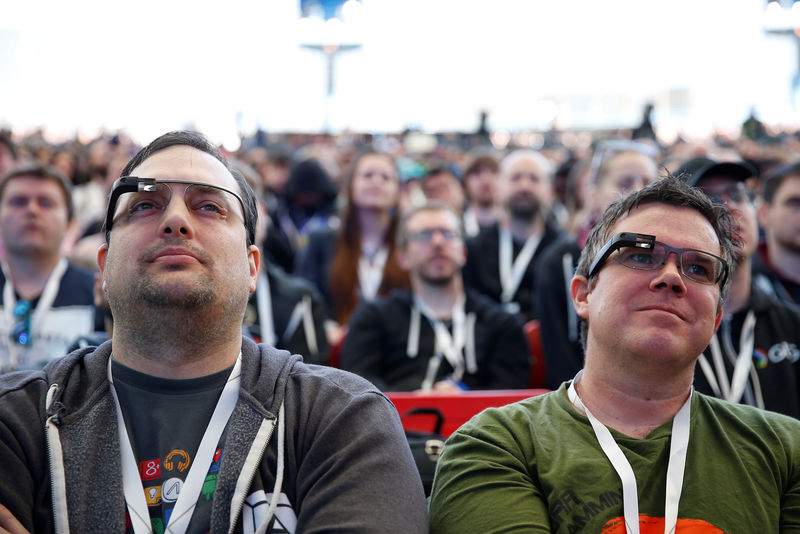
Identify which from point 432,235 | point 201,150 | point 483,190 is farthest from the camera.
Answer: point 483,190

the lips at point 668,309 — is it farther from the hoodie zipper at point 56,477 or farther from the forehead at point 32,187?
the forehead at point 32,187

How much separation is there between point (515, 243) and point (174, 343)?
158 inches

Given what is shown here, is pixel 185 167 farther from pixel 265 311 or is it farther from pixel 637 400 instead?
pixel 265 311

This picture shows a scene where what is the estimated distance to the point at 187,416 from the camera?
1775 mm

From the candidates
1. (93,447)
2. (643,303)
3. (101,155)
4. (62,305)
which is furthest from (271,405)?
(101,155)

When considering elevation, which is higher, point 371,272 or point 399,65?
point 399,65

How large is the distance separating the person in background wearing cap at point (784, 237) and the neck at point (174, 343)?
3.16 metres

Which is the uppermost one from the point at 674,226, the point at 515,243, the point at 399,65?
the point at 399,65

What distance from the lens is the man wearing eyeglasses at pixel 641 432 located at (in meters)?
1.72

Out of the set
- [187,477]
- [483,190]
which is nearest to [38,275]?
[187,477]

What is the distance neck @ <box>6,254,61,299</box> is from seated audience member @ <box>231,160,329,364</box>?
1073 millimetres

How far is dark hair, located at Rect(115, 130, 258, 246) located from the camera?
6.50 feet

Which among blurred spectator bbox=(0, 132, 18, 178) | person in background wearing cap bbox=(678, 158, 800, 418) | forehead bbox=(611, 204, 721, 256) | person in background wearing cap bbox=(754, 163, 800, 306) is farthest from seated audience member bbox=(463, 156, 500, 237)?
forehead bbox=(611, 204, 721, 256)

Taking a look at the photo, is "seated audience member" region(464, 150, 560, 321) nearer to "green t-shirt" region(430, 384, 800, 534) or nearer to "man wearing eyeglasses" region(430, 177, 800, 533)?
"man wearing eyeglasses" region(430, 177, 800, 533)
